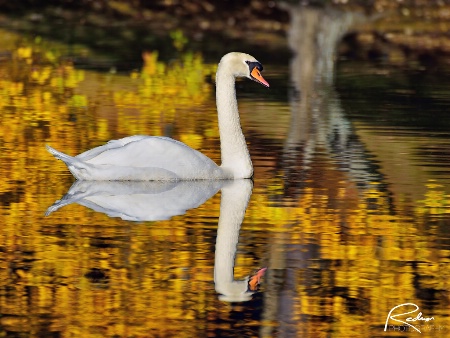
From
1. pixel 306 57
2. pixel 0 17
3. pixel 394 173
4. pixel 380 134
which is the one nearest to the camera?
pixel 394 173

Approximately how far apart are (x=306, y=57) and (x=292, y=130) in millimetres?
11436

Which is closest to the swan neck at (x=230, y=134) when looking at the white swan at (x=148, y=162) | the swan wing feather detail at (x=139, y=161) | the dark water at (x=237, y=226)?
the white swan at (x=148, y=162)

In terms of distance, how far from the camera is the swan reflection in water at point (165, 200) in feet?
41.1

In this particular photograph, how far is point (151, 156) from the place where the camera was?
47.5 feet

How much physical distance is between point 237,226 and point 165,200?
1414 millimetres

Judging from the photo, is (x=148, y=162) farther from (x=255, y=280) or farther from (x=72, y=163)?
(x=255, y=280)

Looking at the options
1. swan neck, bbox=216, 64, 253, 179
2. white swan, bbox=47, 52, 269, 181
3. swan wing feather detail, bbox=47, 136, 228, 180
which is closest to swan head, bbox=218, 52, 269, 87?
swan neck, bbox=216, 64, 253, 179

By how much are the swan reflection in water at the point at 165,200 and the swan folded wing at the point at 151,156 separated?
0.63 ft

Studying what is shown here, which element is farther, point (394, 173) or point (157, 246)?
point (394, 173)

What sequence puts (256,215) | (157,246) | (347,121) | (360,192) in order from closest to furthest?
(157,246) < (256,215) < (360,192) < (347,121)

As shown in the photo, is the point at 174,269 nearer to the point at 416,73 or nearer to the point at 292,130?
the point at 292,130

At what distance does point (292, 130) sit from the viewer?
755 inches

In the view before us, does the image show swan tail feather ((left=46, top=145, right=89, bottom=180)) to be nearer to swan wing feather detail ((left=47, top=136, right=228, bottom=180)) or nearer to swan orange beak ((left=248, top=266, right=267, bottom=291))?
swan wing feather detail ((left=47, top=136, right=228, bottom=180))

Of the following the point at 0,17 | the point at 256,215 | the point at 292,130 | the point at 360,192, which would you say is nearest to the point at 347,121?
the point at 292,130
